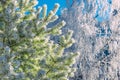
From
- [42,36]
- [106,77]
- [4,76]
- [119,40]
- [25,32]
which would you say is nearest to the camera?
[4,76]

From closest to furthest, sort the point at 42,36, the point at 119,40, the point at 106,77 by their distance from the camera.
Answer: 1. the point at 42,36
2. the point at 106,77
3. the point at 119,40

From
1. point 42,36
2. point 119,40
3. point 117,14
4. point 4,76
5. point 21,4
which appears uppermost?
point 117,14

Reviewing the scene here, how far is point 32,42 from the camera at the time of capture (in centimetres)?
671

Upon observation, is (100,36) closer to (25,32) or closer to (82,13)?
(82,13)

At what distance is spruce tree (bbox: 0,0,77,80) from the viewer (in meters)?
6.29

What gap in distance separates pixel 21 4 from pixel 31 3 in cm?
26

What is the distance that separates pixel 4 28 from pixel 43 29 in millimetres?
619

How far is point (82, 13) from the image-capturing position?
21.9m

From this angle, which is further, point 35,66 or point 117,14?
point 117,14

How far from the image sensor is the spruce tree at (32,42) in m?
6.29

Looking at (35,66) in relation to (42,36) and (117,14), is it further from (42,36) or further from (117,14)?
(117,14)

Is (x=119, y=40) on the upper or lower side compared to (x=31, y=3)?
upper

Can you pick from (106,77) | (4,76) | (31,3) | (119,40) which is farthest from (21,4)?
(119,40)

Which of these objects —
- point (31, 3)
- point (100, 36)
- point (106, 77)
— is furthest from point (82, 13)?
point (31, 3)
